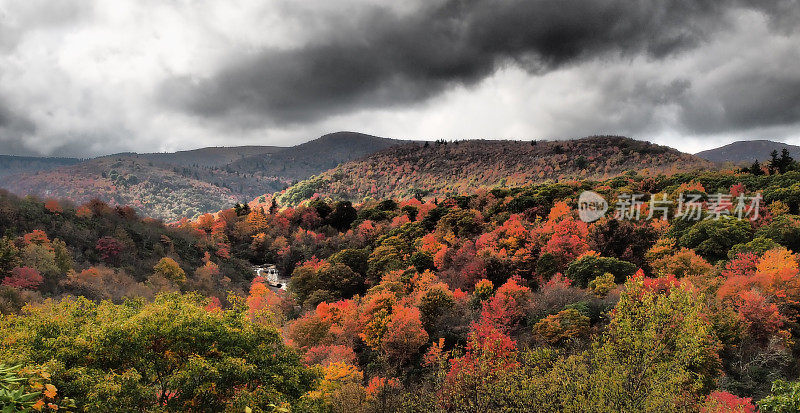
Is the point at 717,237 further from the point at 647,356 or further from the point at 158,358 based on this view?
the point at 158,358

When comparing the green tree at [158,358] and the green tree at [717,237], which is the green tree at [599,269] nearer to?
the green tree at [717,237]

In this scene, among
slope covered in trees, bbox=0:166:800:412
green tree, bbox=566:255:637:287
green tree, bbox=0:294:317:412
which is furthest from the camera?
green tree, bbox=566:255:637:287

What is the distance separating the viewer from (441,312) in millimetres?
42969

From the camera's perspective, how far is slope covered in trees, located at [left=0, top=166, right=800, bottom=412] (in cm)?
1523

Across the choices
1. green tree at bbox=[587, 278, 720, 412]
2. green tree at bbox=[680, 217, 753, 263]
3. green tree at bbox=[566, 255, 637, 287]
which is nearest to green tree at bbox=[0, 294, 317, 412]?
green tree at bbox=[587, 278, 720, 412]

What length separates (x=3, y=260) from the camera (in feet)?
152

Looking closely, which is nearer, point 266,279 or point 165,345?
point 165,345

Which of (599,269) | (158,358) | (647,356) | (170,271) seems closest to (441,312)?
(599,269)

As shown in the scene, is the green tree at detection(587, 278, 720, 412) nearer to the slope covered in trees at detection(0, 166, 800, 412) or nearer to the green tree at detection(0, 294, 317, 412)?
the slope covered in trees at detection(0, 166, 800, 412)

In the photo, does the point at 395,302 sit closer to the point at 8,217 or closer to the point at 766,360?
the point at 766,360

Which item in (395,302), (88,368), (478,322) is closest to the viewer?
(88,368)

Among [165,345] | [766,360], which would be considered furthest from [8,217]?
[766,360]

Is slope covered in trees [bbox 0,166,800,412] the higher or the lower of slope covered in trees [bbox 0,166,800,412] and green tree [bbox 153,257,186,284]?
the higher

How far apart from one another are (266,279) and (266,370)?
78631 millimetres
